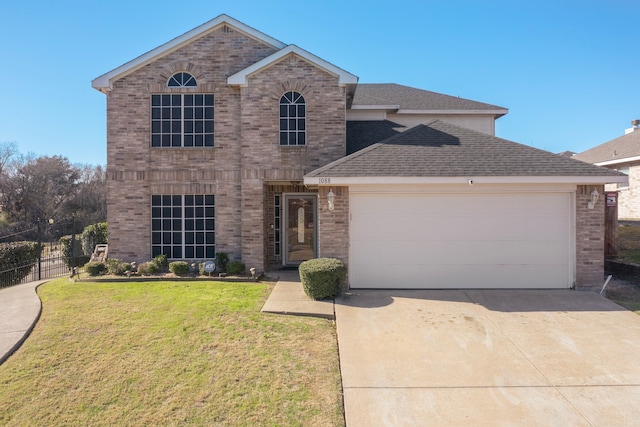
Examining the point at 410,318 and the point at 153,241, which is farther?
the point at 153,241

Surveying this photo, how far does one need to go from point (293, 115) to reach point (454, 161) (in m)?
5.04

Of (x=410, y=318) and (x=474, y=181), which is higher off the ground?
(x=474, y=181)

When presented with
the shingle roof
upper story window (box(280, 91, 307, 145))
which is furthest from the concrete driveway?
upper story window (box(280, 91, 307, 145))

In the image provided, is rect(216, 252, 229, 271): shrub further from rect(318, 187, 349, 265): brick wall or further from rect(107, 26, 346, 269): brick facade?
rect(318, 187, 349, 265): brick wall

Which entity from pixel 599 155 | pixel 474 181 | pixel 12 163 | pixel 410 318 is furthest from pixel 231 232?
pixel 12 163

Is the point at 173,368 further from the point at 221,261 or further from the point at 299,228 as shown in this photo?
the point at 299,228

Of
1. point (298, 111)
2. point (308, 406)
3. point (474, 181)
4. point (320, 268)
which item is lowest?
point (308, 406)

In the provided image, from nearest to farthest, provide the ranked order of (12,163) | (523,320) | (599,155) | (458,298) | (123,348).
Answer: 1. (123,348)
2. (523,320)
3. (458,298)
4. (599,155)
5. (12,163)

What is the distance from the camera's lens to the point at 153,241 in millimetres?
11859

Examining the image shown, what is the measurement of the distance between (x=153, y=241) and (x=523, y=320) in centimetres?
1062

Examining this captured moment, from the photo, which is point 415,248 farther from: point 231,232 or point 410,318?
point 231,232

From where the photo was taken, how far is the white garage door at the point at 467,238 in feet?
29.7

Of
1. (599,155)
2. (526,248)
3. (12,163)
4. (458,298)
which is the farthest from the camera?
(12,163)

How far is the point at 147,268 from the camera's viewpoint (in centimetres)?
1108
